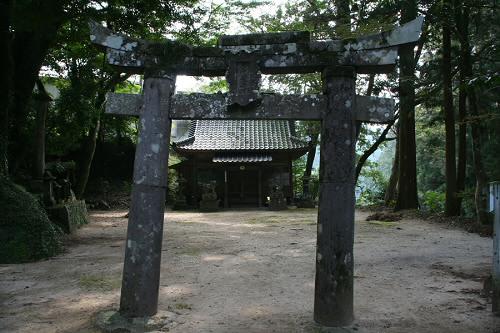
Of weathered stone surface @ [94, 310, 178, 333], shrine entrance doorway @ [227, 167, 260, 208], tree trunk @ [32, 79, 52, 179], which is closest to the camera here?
weathered stone surface @ [94, 310, 178, 333]

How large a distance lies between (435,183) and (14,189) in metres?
23.4

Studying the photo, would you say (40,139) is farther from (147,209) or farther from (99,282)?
(147,209)

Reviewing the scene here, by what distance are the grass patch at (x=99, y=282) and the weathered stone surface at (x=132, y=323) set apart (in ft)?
4.42

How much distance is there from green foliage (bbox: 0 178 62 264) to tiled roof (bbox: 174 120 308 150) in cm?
1269

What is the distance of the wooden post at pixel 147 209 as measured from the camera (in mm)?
4551

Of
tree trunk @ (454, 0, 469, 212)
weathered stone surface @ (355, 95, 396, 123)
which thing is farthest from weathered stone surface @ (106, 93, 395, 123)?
tree trunk @ (454, 0, 469, 212)

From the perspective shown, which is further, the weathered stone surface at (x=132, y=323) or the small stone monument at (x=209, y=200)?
the small stone monument at (x=209, y=200)

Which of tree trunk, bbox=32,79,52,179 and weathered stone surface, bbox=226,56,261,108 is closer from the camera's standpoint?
weathered stone surface, bbox=226,56,261,108

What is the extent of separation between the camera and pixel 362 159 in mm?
21984

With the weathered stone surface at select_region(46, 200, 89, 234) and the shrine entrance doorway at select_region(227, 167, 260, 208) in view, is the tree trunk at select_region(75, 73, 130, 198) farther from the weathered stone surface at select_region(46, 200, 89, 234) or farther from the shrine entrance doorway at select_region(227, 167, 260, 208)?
the shrine entrance doorway at select_region(227, 167, 260, 208)

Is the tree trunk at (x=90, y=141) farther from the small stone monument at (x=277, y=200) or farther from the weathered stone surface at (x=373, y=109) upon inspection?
the weathered stone surface at (x=373, y=109)

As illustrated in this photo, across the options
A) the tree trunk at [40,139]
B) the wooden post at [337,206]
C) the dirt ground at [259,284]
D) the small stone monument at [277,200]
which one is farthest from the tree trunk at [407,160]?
the tree trunk at [40,139]

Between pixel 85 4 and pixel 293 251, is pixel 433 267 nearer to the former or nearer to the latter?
pixel 293 251

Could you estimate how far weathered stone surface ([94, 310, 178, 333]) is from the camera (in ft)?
14.2
